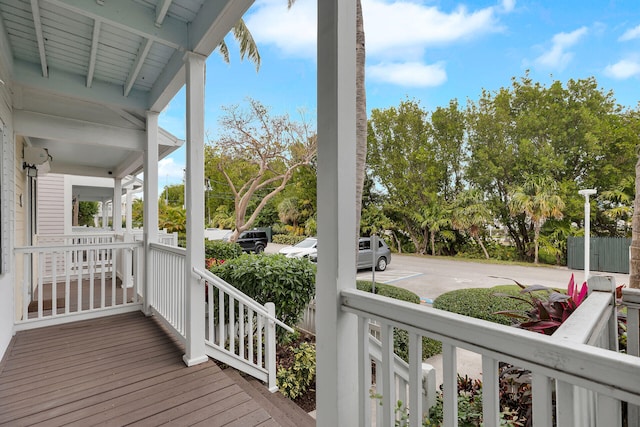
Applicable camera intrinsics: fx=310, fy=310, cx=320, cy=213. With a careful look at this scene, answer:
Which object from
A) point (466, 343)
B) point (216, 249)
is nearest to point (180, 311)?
point (466, 343)

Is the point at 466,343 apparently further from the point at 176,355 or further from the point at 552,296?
the point at 176,355

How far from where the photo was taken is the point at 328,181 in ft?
3.93

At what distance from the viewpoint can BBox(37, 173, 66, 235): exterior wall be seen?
6688 millimetres

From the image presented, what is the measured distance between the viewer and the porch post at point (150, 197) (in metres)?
3.77

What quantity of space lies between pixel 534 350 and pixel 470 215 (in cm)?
639

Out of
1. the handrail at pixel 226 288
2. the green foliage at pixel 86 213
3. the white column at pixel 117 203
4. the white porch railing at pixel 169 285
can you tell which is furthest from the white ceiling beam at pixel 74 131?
the green foliage at pixel 86 213

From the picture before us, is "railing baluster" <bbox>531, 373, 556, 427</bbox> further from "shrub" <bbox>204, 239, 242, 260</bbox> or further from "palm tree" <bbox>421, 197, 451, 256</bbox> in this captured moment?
"shrub" <bbox>204, 239, 242, 260</bbox>

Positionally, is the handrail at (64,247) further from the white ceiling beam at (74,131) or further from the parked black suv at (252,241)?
the parked black suv at (252,241)

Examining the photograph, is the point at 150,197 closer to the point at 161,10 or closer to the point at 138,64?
the point at 138,64

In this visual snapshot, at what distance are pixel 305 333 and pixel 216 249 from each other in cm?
412

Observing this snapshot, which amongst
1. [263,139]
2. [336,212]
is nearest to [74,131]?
[336,212]

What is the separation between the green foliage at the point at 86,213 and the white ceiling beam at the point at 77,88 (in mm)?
20697

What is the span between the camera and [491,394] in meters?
0.79

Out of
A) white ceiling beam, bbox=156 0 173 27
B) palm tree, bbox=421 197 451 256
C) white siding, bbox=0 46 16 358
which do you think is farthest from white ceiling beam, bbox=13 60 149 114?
palm tree, bbox=421 197 451 256
